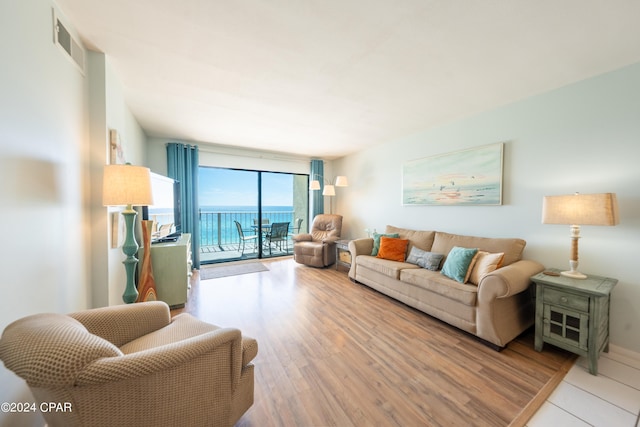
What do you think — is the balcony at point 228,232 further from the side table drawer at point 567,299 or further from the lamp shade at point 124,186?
the side table drawer at point 567,299

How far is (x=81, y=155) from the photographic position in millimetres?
1692

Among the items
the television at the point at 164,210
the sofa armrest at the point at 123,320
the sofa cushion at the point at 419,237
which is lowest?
the sofa armrest at the point at 123,320

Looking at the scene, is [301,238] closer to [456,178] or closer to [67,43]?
[456,178]

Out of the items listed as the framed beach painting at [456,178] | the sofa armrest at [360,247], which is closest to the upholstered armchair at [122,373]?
the sofa armrest at [360,247]

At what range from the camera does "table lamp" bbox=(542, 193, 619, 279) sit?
1739mm

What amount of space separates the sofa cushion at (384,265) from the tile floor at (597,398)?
1.50m

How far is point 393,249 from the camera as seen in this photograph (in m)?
3.27

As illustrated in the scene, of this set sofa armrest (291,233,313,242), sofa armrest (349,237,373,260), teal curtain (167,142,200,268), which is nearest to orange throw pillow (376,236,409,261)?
sofa armrest (349,237,373,260)

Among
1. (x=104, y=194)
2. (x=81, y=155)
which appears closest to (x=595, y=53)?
(x=104, y=194)

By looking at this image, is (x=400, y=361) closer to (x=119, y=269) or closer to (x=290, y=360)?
(x=290, y=360)

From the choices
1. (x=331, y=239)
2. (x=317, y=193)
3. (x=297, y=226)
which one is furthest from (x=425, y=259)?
(x=297, y=226)

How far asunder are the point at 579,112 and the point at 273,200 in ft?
16.8

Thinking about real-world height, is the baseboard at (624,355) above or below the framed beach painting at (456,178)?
below

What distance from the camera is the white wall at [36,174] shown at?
1.02m
